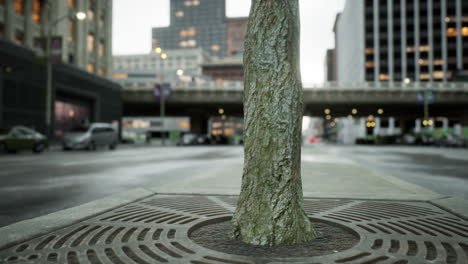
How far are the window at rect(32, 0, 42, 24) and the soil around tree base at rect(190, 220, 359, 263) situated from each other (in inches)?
1301

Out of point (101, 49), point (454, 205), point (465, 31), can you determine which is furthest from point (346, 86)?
point (465, 31)

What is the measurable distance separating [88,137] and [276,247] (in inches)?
942

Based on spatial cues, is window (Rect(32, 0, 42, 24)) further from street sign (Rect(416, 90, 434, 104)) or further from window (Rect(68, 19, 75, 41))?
street sign (Rect(416, 90, 434, 104))

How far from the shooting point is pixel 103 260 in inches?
105

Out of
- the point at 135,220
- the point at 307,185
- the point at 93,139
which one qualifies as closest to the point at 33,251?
the point at 135,220

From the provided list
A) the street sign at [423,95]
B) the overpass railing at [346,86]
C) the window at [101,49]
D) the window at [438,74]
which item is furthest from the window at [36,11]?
the window at [438,74]

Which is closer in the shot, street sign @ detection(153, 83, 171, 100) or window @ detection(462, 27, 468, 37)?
street sign @ detection(153, 83, 171, 100)

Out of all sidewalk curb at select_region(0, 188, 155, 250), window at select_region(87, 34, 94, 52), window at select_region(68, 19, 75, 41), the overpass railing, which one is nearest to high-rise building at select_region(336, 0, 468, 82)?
the overpass railing

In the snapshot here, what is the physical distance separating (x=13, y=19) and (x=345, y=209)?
100 feet

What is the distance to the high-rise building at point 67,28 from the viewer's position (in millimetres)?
26828

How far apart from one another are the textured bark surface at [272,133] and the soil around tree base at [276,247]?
11 centimetres

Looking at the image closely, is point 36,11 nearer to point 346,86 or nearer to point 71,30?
point 71,30

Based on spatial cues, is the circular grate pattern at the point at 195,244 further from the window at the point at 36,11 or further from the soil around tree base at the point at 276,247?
the window at the point at 36,11

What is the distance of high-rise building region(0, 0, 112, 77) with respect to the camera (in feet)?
88.0
